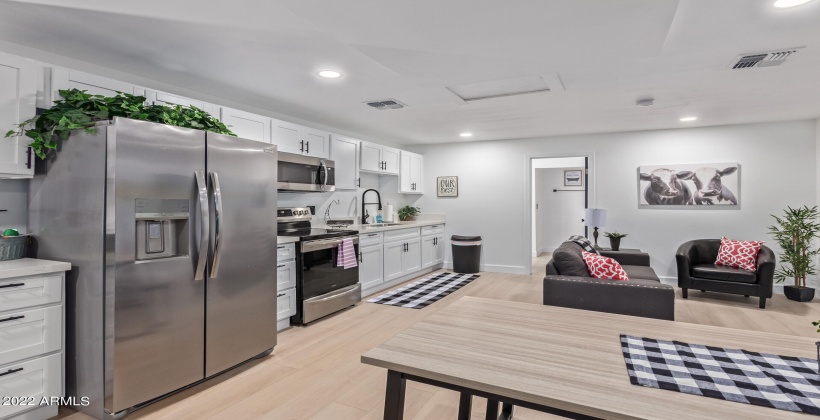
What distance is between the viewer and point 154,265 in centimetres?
229

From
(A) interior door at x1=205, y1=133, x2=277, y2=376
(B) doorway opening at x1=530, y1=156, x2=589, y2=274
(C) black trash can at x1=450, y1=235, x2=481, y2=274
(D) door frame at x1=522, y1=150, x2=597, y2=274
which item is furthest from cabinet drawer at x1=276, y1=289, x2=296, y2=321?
(B) doorway opening at x1=530, y1=156, x2=589, y2=274

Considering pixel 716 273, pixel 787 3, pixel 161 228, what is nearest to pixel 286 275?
pixel 161 228

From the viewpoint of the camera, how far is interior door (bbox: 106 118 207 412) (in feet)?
7.06

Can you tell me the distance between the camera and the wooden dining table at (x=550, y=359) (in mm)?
898

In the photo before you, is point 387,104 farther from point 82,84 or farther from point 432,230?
point 432,230

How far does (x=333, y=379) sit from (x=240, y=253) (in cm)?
108

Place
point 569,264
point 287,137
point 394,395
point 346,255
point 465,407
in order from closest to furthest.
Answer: point 394,395 < point 465,407 < point 569,264 < point 287,137 < point 346,255

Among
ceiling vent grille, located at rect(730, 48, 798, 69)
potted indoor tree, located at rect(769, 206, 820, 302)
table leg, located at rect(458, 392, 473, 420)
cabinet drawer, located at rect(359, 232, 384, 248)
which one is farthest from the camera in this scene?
cabinet drawer, located at rect(359, 232, 384, 248)

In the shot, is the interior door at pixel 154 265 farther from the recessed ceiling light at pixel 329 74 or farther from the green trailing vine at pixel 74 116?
the recessed ceiling light at pixel 329 74

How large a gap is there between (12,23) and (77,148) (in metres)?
0.83

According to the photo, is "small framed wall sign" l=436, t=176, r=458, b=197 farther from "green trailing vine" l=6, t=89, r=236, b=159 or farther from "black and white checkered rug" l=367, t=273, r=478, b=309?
"green trailing vine" l=6, t=89, r=236, b=159

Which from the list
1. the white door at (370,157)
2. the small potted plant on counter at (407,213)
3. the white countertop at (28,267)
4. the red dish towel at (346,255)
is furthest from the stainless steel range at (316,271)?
the small potted plant on counter at (407,213)

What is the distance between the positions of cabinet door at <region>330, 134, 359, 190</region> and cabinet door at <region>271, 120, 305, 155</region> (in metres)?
0.57

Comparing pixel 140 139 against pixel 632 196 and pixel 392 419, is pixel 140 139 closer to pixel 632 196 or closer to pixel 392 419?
pixel 392 419
